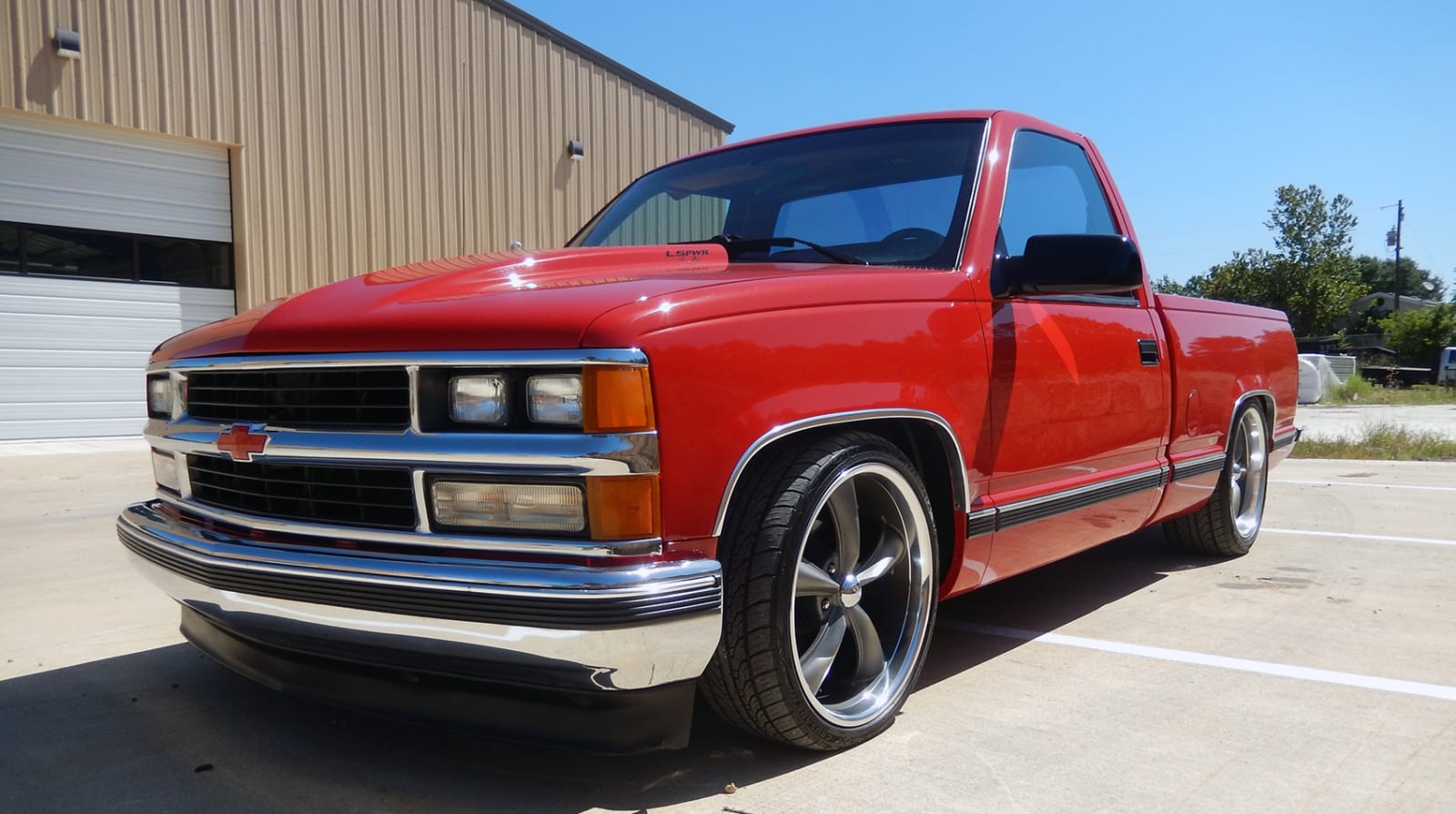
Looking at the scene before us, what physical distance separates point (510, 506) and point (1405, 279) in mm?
90357

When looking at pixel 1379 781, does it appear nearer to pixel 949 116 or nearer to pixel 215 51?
pixel 949 116

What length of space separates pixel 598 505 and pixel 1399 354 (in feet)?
138

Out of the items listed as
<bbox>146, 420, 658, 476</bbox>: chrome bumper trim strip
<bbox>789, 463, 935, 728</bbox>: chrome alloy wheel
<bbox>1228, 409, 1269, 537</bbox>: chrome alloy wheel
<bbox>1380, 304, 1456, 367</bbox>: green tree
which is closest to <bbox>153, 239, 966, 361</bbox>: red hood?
<bbox>146, 420, 658, 476</bbox>: chrome bumper trim strip

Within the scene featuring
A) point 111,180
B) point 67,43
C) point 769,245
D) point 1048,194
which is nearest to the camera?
point 769,245

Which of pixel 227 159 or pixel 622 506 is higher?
pixel 227 159

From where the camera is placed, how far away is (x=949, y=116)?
3.44 m

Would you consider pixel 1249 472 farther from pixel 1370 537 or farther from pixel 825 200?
pixel 825 200

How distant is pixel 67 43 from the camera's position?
10.3 metres

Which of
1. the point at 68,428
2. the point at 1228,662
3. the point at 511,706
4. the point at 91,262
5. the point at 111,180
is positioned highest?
the point at 111,180

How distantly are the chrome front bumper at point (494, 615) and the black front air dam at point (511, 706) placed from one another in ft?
0.18

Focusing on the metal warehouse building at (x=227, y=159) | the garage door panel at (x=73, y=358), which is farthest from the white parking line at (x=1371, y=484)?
the garage door panel at (x=73, y=358)

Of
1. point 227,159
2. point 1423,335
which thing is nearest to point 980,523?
point 227,159

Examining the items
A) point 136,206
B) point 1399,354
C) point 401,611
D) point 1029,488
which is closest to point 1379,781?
point 1029,488

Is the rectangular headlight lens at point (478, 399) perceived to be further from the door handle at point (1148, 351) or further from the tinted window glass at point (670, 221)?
the door handle at point (1148, 351)
